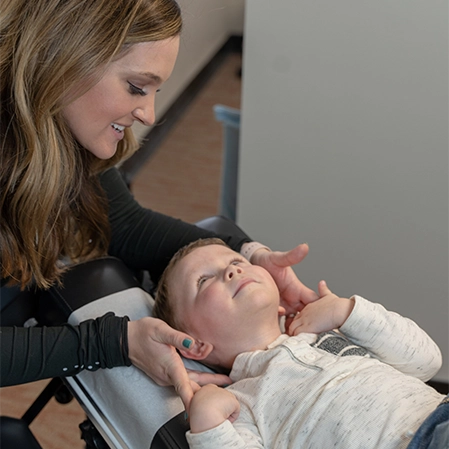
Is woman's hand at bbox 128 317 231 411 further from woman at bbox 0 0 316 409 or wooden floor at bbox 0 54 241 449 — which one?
wooden floor at bbox 0 54 241 449

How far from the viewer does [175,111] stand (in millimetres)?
3604

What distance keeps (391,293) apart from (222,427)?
1079 mm

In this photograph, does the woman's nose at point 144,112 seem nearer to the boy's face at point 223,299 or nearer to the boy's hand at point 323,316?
the boy's face at point 223,299

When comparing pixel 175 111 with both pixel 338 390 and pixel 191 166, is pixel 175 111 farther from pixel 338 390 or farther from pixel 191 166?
pixel 338 390

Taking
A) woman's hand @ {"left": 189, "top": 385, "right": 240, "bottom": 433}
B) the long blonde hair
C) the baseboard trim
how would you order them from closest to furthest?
woman's hand @ {"left": 189, "top": 385, "right": 240, "bottom": 433}, the long blonde hair, the baseboard trim

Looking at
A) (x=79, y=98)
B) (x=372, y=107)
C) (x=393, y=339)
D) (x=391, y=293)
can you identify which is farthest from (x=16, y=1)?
(x=391, y=293)

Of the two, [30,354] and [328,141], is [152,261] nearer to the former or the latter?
[30,354]

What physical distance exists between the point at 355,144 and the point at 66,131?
2.89ft

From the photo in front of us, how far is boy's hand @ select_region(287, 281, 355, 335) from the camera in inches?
49.8

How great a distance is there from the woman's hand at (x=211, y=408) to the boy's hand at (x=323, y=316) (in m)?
0.25

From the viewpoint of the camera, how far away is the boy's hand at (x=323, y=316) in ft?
4.15

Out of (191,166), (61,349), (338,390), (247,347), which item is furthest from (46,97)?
(191,166)

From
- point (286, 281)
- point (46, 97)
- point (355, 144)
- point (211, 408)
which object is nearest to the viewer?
point (211, 408)

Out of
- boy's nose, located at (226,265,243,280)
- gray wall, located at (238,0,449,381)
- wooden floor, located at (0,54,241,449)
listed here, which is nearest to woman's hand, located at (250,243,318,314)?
boy's nose, located at (226,265,243,280)
